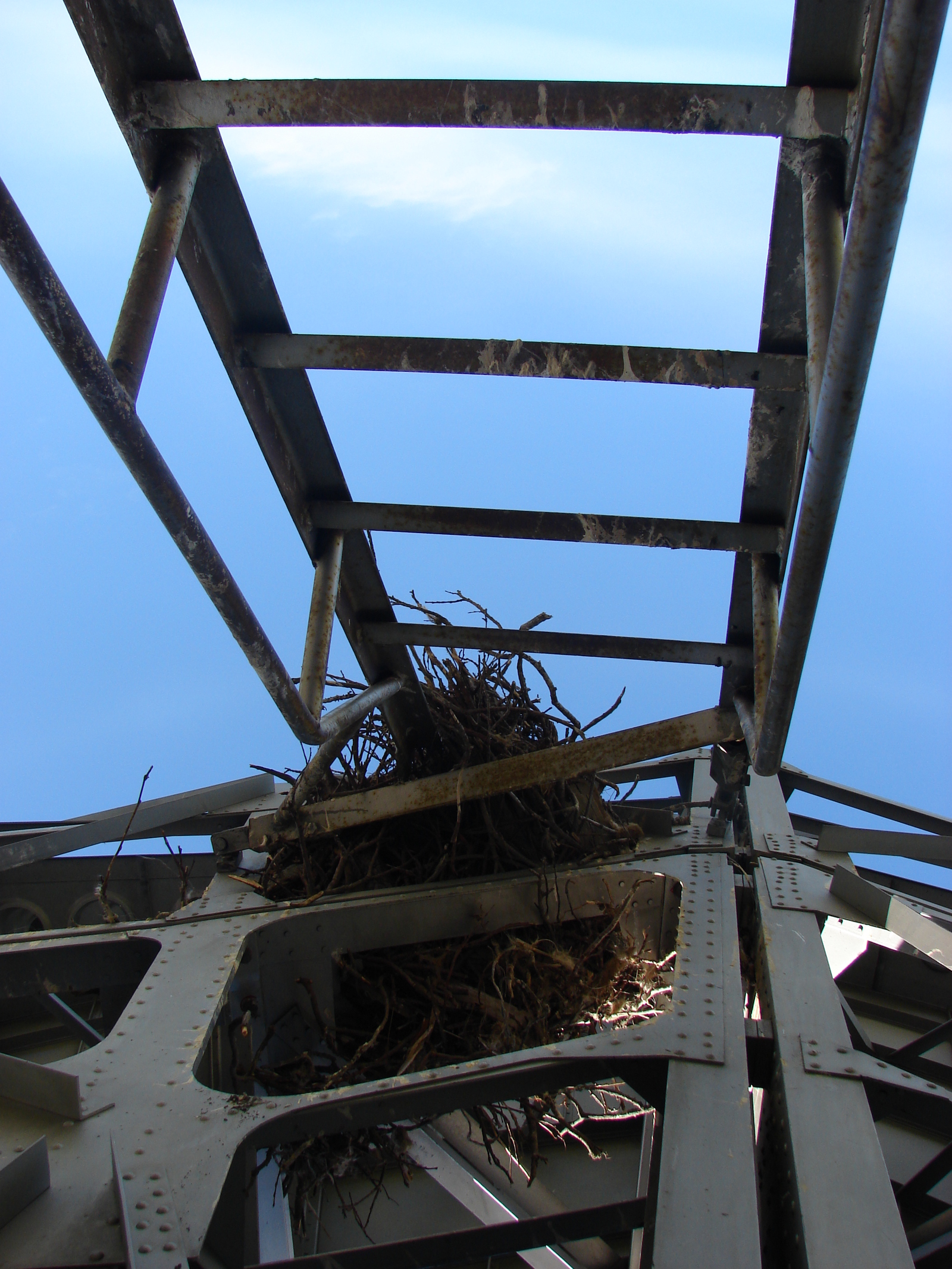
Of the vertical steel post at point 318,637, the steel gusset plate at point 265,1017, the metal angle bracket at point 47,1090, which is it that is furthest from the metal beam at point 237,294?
the metal angle bracket at point 47,1090

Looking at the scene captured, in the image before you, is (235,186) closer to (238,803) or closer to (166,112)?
(166,112)

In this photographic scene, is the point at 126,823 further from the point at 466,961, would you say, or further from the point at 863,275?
the point at 863,275

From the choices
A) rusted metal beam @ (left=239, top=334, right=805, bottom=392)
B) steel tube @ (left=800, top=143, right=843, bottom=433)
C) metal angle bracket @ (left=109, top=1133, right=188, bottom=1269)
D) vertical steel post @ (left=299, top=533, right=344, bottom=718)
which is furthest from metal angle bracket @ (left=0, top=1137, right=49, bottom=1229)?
steel tube @ (left=800, top=143, right=843, bottom=433)

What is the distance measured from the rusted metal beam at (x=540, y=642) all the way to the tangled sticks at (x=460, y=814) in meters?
0.16

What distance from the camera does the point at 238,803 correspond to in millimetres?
6000

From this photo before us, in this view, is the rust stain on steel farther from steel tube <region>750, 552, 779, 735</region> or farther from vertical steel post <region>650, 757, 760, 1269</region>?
vertical steel post <region>650, 757, 760, 1269</region>

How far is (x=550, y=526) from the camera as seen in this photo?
132 inches

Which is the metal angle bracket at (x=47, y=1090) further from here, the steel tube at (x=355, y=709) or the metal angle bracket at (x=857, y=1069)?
the metal angle bracket at (x=857, y=1069)

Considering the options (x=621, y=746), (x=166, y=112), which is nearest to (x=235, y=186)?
(x=166, y=112)

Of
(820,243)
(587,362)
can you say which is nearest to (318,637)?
(587,362)

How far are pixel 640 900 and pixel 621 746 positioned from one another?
3.49 feet

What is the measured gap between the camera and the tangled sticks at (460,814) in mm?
4105

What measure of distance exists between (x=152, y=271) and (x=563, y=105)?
1080 mm

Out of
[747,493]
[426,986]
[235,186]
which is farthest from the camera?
[426,986]
